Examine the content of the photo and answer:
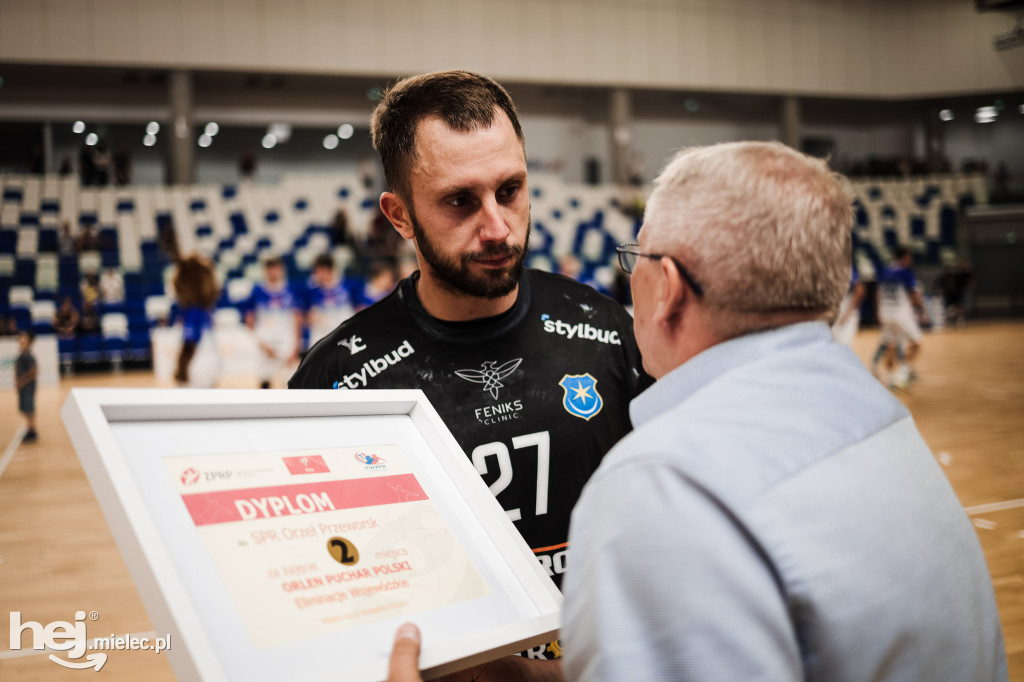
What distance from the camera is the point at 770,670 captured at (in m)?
0.73

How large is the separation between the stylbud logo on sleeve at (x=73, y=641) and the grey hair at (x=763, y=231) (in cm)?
295

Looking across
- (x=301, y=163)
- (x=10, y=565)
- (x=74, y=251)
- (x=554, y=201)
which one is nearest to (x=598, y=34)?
(x=554, y=201)

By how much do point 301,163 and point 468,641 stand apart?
72.1 ft

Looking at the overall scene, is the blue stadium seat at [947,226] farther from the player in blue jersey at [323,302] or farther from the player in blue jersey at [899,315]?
the player in blue jersey at [323,302]

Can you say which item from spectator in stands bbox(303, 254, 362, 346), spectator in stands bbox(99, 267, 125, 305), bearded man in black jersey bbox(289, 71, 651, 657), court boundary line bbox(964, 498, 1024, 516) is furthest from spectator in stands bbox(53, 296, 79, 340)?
bearded man in black jersey bbox(289, 71, 651, 657)

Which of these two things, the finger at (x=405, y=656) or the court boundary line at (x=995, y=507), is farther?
the court boundary line at (x=995, y=507)

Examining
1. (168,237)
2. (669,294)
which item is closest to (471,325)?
(669,294)

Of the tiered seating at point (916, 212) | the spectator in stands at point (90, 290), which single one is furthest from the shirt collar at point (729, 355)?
the tiered seating at point (916, 212)

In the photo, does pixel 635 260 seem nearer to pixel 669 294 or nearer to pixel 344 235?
pixel 669 294

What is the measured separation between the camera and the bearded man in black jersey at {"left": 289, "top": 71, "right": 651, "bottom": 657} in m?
1.52

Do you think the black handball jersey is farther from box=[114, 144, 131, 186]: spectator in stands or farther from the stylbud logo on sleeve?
box=[114, 144, 131, 186]: spectator in stands

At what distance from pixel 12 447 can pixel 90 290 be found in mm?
6260

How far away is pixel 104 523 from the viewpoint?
5012mm

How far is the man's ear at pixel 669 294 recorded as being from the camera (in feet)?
3.11
